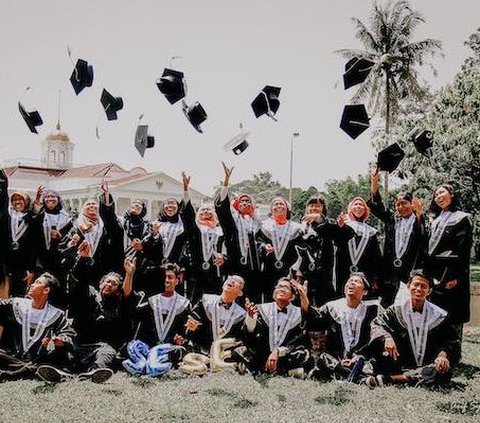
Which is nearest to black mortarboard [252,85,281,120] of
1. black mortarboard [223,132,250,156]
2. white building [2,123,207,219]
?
black mortarboard [223,132,250,156]

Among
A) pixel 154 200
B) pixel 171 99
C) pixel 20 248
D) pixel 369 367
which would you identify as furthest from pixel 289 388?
pixel 154 200

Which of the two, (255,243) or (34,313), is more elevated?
(255,243)

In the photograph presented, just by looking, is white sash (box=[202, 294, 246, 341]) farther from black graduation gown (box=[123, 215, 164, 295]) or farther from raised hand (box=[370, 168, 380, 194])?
raised hand (box=[370, 168, 380, 194])

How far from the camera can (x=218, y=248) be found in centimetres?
718

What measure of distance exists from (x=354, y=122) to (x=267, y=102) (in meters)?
1.17

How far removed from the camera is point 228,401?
476cm

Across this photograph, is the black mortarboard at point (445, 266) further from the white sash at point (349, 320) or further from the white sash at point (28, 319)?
the white sash at point (28, 319)

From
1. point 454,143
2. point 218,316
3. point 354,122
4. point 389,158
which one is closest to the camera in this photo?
point 218,316

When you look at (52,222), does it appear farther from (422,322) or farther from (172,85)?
(422,322)

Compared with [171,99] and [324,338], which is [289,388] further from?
[171,99]

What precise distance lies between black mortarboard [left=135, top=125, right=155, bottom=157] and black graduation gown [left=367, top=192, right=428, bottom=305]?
10.0 ft

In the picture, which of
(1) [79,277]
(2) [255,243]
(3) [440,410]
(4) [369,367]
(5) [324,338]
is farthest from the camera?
(2) [255,243]

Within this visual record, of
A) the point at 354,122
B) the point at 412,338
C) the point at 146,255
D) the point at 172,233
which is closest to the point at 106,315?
the point at 146,255

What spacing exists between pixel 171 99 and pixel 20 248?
266 centimetres
